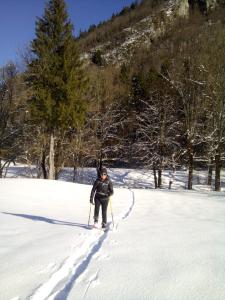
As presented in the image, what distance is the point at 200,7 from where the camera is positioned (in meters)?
121

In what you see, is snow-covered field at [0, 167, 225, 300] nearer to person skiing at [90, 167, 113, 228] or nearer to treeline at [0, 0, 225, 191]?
person skiing at [90, 167, 113, 228]

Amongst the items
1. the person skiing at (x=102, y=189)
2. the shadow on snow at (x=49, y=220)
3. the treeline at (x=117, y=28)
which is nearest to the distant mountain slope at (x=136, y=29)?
the treeline at (x=117, y=28)

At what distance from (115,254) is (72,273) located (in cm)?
142

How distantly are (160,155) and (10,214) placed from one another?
20192 mm

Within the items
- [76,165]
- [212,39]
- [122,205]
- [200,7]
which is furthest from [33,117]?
[200,7]

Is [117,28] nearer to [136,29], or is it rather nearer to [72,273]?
[136,29]

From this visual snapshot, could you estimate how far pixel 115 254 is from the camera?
748 centimetres

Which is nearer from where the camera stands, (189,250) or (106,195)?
(189,250)

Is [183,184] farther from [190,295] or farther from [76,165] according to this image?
[190,295]

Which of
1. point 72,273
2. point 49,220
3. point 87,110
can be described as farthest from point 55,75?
point 72,273

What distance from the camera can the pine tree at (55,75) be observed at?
25.2 metres

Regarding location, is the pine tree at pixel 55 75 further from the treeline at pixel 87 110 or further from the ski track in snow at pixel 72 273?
the ski track in snow at pixel 72 273

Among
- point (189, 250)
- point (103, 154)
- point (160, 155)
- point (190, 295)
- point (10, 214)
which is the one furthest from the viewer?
point (103, 154)

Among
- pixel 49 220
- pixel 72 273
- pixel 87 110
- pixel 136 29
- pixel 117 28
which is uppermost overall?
pixel 117 28
